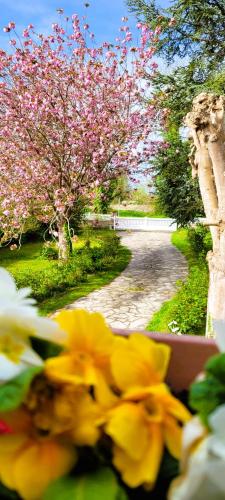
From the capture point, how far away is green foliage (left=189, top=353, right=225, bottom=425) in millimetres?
448

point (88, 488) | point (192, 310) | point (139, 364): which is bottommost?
point (192, 310)

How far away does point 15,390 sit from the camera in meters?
0.48

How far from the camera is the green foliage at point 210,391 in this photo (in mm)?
448

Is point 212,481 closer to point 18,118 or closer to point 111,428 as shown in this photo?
point 111,428

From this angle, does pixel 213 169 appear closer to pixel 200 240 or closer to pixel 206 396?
pixel 206 396

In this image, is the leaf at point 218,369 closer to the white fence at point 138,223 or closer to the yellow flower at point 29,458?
the yellow flower at point 29,458

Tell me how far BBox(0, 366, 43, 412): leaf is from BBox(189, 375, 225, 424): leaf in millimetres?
173

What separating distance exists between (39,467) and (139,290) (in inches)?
435

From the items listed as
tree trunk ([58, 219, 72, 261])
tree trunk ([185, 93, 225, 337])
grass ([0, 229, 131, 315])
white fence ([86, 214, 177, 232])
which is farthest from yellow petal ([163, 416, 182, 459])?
white fence ([86, 214, 177, 232])

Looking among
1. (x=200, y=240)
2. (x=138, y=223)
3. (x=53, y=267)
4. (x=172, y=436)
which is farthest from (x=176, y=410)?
(x=138, y=223)

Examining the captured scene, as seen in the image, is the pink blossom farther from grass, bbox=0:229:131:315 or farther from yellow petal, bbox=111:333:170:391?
yellow petal, bbox=111:333:170:391

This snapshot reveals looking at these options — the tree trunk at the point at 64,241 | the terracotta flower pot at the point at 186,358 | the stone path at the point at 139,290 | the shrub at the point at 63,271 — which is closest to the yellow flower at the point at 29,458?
the terracotta flower pot at the point at 186,358

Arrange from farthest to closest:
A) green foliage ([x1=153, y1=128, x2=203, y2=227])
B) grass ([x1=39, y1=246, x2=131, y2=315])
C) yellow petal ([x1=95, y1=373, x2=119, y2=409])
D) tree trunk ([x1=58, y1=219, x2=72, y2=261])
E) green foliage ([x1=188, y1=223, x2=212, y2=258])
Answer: green foliage ([x1=188, y1=223, x2=212, y2=258])
tree trunk ([x1=58, y1=219, x2=72, y2=261])
green foliage ([x1=153, y1=128, x2=203, y2=227])
grass ([x1=39, y1=246, x2=131, y2=315])
yellow petal ([x1=95, y1=373, x2=119, y2=409])

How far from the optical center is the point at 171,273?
13.8 meters
